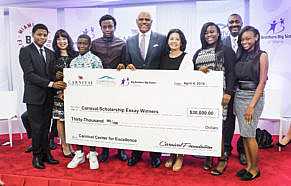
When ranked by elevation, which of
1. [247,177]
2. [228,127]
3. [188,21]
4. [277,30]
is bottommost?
[247,177]

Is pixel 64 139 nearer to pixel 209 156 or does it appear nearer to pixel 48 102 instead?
pixel 48 102

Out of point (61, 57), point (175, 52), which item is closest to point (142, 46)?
point (175, 52)

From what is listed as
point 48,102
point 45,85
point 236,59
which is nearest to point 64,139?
point 48,102

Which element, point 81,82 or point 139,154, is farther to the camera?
point 139,154

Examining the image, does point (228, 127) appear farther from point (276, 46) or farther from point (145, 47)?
point (276, 46)

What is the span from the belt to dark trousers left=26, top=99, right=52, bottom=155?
1.95 meters

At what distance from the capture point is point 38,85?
10.7ft

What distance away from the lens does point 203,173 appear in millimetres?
3236

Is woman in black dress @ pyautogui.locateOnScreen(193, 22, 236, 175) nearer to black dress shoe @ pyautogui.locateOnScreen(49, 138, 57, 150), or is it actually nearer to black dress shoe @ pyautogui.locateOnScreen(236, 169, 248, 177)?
black dress shoe @ pyautogui.locateOnScreen(236, 169, 248, 177)

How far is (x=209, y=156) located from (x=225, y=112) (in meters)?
0.49

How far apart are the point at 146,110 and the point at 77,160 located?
953 millimetres

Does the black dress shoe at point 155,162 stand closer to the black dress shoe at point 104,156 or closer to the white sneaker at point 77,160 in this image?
the black dress shoe at point 104,156

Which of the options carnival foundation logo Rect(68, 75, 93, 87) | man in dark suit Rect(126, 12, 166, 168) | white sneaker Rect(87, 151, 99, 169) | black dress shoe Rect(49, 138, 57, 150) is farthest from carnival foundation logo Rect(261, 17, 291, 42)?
black dress shoe Rect(49, 138, 57, 150)

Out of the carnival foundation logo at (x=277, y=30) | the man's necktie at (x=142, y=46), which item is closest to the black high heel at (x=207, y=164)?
the man's necktie at (x=142, y=46)
